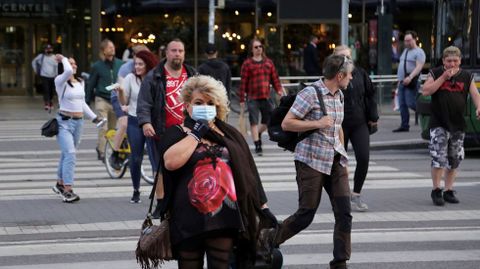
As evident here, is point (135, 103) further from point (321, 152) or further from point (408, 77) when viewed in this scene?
point (408, 77)

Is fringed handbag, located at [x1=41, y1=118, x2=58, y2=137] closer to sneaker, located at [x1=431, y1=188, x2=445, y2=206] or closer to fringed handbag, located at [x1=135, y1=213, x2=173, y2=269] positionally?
sneaker, located at [x1=431, y1=188, x2=445, y2=206]

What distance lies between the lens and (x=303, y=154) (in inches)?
330

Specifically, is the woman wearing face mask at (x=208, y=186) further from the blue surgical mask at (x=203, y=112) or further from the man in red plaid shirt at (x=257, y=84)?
the man in red plaid shirt at (x=257, y=84)

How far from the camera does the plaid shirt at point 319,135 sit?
8.27m

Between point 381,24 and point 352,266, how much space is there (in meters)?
→ 19.1

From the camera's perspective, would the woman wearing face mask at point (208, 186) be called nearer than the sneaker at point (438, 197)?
Yes

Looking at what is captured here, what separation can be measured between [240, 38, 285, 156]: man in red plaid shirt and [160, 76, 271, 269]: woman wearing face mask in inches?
430

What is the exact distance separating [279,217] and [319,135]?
9.11ft

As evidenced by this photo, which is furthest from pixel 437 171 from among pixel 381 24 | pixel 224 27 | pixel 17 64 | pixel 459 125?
pixel 17 64

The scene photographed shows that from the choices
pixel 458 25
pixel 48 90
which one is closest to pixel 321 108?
pixel 458 25

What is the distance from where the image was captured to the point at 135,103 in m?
11.9

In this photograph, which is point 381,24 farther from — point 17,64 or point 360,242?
point 360,242

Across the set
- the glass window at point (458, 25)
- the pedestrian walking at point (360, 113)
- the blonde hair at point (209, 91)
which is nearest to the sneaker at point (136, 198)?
the pedestrian walking at point (360, 113)

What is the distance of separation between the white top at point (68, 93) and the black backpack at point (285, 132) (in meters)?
4.16
